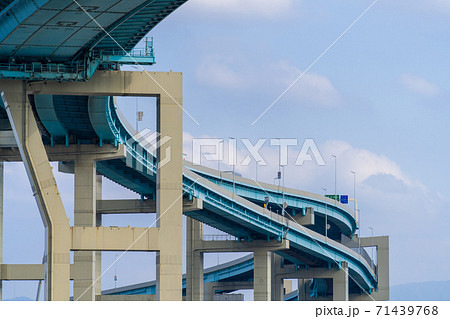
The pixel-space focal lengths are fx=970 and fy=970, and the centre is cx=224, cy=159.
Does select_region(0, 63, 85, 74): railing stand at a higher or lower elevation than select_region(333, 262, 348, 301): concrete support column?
higher

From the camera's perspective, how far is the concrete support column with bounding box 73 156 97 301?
73562mm

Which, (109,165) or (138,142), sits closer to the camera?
(138,142)

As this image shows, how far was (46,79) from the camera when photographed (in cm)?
5350

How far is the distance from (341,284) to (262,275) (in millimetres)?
17735

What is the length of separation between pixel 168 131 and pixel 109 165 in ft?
91.8

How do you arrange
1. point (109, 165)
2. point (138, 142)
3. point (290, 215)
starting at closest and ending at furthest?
point (138, 142)
point (109, 165)
point (290, 215)

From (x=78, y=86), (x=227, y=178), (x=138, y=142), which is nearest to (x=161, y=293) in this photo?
(x=78, y=86)

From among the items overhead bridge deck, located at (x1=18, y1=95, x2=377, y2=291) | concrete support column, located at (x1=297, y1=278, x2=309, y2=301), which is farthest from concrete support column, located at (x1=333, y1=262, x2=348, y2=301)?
concrete support column, located at (x1=297, y1=278, x2=309, y2=301)

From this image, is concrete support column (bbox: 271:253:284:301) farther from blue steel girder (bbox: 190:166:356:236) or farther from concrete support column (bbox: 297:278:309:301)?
concrete support column (bbox: 297:278:309:301)

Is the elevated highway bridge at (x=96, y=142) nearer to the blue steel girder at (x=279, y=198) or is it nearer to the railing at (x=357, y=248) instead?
the blue steel girder at (x=279, y=198)

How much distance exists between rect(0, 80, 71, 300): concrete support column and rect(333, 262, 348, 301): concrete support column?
197 feet

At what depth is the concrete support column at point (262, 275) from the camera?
96.8m

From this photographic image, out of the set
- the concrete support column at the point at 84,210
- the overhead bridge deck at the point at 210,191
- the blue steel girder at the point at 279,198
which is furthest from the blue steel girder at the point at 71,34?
the blue steel girder at the point at 279,198

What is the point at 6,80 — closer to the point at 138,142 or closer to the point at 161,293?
the point at 161,293
